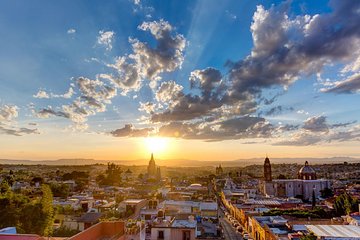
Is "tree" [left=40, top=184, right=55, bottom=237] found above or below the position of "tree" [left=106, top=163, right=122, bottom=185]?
below

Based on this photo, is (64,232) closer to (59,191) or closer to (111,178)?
(59,191)

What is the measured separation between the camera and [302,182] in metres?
77.4

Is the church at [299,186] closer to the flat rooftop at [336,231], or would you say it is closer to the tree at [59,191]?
the tree at [59,191]

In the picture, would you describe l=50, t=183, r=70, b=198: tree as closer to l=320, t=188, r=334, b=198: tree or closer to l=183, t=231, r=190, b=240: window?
l=183, t=231, r=190, b=240: window

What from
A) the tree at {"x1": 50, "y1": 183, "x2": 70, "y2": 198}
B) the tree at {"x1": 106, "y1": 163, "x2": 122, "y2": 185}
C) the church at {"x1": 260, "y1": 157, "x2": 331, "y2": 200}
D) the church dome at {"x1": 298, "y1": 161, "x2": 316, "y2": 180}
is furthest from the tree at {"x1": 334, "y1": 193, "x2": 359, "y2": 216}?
the tree at {"x1": 106, "y1": 163, "x2": 122, "y2": 185}

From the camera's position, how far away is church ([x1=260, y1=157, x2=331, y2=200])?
76.2m

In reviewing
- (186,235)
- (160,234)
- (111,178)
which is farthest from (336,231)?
(111,178)

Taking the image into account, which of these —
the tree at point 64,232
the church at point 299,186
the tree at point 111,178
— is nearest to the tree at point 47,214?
the tree at point 64,232

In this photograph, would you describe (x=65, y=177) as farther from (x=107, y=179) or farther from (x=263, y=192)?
(x=263, y=192)

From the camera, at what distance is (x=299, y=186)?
77688 mm

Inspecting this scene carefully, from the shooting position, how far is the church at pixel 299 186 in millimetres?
76181

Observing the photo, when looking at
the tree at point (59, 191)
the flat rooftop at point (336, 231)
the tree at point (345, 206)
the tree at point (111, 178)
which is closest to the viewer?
the flat rooftop at point (336, 231)

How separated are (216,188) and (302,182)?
137ft

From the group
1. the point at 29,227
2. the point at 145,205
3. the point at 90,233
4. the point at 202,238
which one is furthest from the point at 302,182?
the point at 90,233
